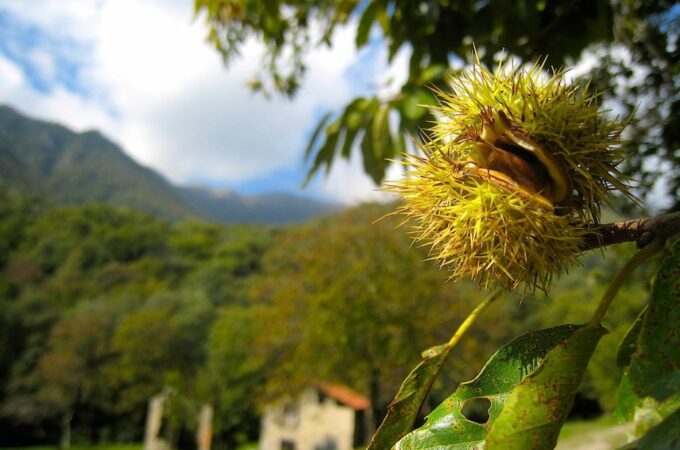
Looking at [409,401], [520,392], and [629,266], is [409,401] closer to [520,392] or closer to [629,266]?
[520,392]

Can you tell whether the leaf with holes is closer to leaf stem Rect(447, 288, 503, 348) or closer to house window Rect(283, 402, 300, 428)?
leaf stem Rect(447, 288, 503, 348)

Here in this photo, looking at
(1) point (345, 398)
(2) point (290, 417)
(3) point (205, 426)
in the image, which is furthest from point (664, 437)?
(3) point (205, 426)

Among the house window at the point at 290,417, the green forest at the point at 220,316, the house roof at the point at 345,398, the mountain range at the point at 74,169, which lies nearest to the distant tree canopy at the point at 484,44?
the green forest at the point at 220,316

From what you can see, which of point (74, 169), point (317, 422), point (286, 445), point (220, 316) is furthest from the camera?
point (74, 169)

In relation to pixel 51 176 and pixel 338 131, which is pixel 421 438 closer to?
pixel 338 131

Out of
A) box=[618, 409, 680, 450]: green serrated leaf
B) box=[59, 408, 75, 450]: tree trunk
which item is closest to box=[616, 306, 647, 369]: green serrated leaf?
box=[618, 409, 680, 450]: green serrated leaf

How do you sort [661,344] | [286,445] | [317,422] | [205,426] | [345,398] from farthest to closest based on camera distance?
[205,426] → [286,445] → [317,422] → [345,398] → [661,344]

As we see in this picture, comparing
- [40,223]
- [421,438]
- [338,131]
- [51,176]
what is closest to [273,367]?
[338,131]
